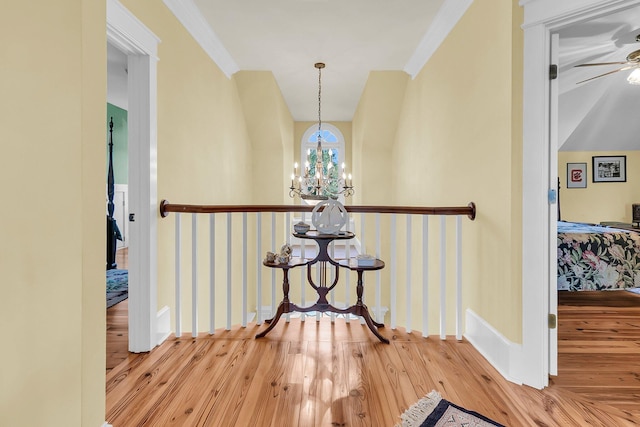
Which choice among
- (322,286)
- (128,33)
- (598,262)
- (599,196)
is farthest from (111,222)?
(599,196)

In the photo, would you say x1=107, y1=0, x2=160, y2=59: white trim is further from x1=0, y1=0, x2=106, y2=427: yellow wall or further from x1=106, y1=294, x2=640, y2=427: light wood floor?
x1=106, y1=294, x2=640, y2=427: light wood floor

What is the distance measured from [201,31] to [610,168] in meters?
6.99

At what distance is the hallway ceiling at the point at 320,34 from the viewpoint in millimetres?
2627

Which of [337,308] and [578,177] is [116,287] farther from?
[578,177]

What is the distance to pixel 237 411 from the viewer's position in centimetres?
149

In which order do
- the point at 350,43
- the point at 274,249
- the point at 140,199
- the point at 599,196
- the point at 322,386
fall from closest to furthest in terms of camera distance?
the point at 322,386 < the point at 140,199 < the point at 274,249 < the point at 350,43 < the point at 599,196

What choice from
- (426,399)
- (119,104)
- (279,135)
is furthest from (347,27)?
(119,104)

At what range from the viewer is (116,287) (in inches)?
141

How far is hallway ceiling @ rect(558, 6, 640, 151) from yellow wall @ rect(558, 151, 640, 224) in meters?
0.15

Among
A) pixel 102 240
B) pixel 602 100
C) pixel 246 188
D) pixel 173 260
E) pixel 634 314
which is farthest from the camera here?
pixel 602 100

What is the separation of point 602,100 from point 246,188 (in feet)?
18.3

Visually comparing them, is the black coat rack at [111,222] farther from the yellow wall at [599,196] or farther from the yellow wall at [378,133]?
the yellow wall at [599,196]

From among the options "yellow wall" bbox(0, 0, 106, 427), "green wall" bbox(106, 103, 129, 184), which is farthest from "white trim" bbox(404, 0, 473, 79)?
"green wall" bbox(106, 103, 129, 184)

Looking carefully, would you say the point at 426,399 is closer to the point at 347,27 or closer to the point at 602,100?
the point at 347,27
